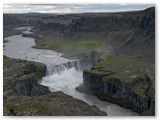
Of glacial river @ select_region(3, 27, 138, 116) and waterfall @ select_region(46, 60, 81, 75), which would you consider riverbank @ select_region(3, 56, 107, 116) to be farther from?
waterfall @ select_region(46, 60, 81, 75)

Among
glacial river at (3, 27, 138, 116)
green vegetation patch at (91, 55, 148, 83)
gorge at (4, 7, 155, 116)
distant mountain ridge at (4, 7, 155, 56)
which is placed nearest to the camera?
gorge at (4, 7, 155, 116)

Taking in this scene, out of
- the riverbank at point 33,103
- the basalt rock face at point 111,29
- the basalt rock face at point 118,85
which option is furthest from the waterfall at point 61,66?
the riverbank at point 33,103

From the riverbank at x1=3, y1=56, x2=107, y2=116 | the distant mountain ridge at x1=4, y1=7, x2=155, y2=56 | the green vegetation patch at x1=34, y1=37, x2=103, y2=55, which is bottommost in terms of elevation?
the riverbank at x1=3, y1=56, x2=107, y2=116

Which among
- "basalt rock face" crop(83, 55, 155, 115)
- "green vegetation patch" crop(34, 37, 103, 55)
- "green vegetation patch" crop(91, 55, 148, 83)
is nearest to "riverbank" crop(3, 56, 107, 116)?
"basalt rock face" crop(83, 55, 155, 115)

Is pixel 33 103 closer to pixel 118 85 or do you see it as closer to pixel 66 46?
pixel 118 85

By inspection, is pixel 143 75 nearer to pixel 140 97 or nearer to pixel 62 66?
pixel 140 97

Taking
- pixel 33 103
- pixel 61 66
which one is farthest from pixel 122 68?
pixel 33 103

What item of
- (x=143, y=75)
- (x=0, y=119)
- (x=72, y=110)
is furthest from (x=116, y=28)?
(x=0, y=119)

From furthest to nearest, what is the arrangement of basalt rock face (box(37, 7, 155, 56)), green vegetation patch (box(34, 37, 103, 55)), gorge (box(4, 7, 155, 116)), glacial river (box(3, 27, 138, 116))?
basalt rock face (box(37, 7, 155, 56)) < green vegetation patch (box(34, 37, 103, 55)) < glacial river (box(3, 27, 138, 116)) < gorge (box(4, 7, 155, 116))
